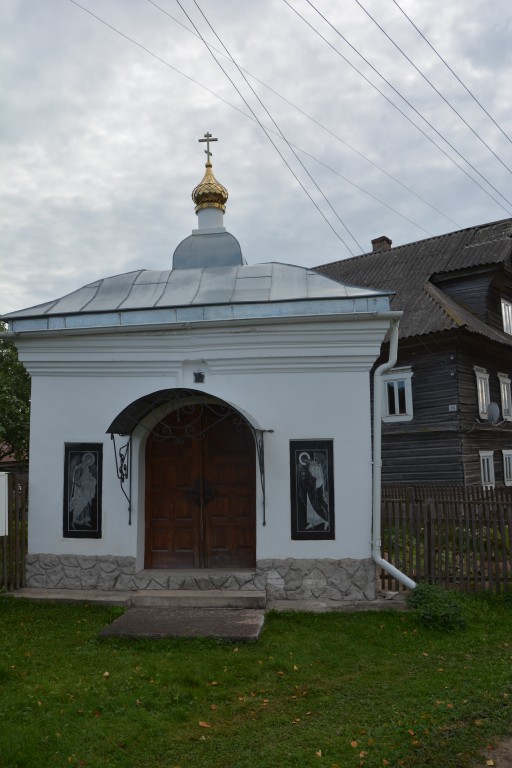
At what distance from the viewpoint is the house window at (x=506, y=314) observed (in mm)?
20406

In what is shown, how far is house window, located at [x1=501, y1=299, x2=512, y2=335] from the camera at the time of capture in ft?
66.9

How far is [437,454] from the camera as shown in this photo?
57.5ft

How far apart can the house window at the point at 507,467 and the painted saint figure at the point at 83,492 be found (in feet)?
49.0

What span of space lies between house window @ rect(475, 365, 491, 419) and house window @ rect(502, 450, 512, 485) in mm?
1893

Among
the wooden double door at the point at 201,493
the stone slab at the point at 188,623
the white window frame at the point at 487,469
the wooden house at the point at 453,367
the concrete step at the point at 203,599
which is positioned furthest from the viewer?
the white window frame at the point at 487,469

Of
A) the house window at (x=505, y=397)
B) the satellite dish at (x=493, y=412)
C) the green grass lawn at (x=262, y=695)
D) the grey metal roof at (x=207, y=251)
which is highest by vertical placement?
the grey metal roof at (x=207, y=251)

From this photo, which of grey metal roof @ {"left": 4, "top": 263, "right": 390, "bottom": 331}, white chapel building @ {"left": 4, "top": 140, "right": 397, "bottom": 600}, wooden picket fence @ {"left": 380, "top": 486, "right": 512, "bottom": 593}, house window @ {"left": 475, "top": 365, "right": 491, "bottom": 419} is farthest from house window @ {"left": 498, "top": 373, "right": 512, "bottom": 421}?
white chapel building @ {"left": 4, "top": 140, "right": 397, "bottom": 600}

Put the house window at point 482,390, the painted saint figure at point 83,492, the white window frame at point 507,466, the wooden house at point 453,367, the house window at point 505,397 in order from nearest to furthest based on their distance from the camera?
1. the painted saint figure at point 83,492
2. the wooden house at point 453,367
3. the house window at point 482,390
4. the white window frame at point 507,466
5. the house window at point 505,397

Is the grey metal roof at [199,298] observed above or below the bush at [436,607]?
above

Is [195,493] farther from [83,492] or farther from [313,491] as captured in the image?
[313,491]

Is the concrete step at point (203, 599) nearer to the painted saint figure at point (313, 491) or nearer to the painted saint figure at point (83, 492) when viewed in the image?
the painted saint figure at point (313, 491)

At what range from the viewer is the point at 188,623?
6.53 metres

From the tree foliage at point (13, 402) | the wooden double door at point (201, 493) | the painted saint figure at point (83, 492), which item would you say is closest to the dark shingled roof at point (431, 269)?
the wooden double door at point (201, 493)

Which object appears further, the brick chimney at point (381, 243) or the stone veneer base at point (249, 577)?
the brick chimney at point (381, 243)
